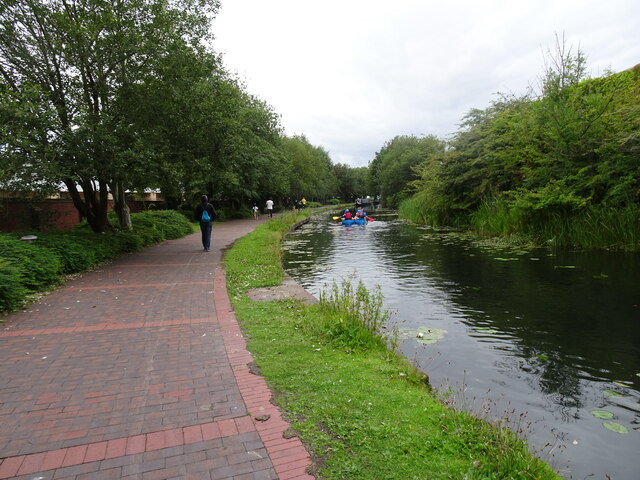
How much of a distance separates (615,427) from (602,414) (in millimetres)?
217

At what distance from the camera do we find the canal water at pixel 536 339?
3.72 metres

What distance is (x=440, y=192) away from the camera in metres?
22.4

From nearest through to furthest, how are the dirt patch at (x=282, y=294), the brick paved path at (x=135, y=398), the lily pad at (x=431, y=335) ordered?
1. the brick paved path at (x=135, y=398)
2. the lily pad at (x=431, y=335)
3. the dirt patch at (x=282, y=294)

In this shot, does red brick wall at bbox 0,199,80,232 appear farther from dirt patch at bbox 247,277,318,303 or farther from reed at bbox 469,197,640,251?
reed at bbox 469,197,640,251

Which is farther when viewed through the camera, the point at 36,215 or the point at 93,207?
the point at 36,215

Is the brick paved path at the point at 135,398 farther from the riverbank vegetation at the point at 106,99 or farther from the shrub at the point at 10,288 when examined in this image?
the riverbank vegetation at the point at 106,99

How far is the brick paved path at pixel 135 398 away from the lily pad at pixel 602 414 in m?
3.15

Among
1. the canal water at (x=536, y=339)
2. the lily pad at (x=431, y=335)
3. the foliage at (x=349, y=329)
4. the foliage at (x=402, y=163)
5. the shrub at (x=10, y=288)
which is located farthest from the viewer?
Result: the foliage at (x=402, y=163)

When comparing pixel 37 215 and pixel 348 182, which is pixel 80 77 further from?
pixel 348 182

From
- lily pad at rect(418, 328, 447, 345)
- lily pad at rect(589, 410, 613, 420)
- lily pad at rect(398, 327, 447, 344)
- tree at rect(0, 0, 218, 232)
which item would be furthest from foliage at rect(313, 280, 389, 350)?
tree at rect(0, 0, 218, 232)

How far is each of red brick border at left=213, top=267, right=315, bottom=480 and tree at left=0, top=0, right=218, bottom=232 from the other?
7381mm

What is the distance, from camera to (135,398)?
3762 mm

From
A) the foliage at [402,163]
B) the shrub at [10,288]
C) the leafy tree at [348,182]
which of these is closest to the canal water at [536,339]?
the shrub at [10,288]

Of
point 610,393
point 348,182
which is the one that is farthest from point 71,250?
point 348,182
